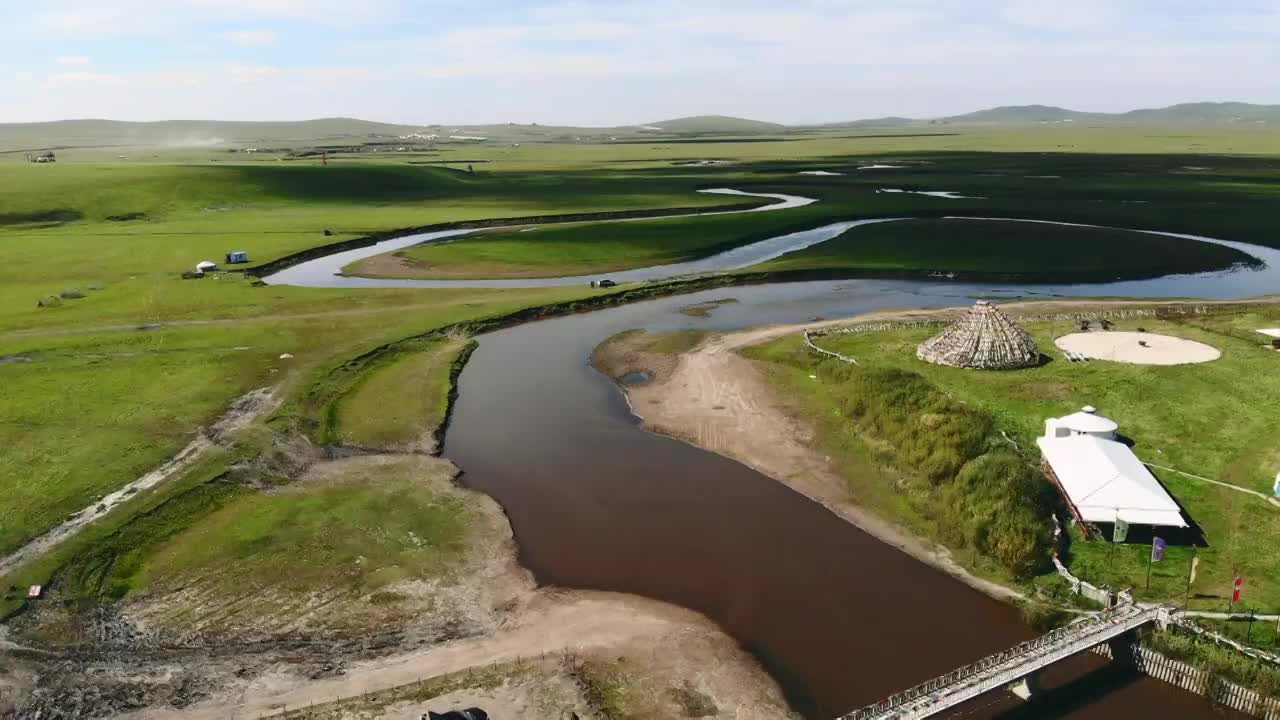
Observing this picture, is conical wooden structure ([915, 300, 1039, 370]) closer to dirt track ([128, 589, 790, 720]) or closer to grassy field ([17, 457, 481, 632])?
dirt track ([128, 589, 790, 720])

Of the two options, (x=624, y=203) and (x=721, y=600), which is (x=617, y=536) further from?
(x=624, y=203)

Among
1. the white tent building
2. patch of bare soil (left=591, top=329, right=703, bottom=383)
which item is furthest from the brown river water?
the white tent building

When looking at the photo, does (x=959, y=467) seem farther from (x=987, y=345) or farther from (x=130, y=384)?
(x=130, y=384)

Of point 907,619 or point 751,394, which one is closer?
point 907,619

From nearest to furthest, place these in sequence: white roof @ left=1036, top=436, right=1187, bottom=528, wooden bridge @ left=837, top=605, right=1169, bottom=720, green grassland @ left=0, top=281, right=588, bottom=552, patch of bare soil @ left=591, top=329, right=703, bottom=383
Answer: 1. wooden bridge @ left=837, top=605, right=1169, bottom=720
2. white roof @ left=1036, top=436, right=1187, bottom=528
3. green grassland @ left=0, top=281, right=588, bottom=552
4. patch of bare soil @ left=591, top=329, right=703, bottom=383

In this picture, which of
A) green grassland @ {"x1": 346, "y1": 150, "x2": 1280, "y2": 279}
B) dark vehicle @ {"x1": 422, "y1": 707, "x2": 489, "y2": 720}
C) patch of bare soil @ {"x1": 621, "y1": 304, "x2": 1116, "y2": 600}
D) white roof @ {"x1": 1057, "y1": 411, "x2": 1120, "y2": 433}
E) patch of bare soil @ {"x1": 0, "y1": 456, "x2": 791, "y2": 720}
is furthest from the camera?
green grassland @ {"x1": 346, "y1": 150, "x2": 1280, "y2": 279}

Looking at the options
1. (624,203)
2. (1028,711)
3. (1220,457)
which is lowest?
(1028,711)

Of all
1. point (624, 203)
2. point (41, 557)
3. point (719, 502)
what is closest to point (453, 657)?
point (719, 502)

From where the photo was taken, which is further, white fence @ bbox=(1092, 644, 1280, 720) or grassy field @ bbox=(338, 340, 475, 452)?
grassy field @ bbox=(338, 340, 475, 452)
